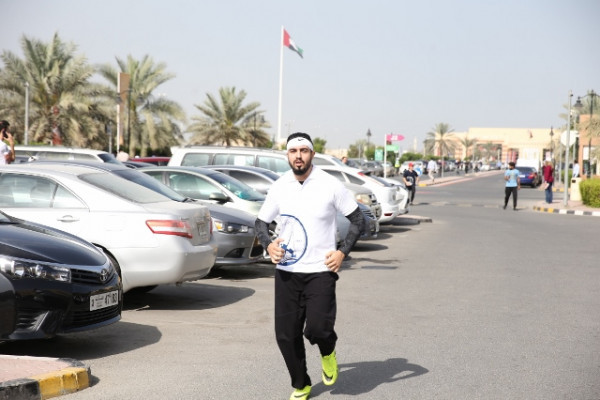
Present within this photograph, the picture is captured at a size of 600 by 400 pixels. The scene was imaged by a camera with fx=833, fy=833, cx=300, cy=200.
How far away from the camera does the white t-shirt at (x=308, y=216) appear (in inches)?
208

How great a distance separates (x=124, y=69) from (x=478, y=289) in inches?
1567

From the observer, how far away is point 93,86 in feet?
140

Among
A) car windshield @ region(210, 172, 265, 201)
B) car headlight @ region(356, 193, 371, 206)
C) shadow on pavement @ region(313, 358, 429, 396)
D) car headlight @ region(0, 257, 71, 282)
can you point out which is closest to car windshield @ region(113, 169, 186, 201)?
car windshield @ region(210, 172, 265, 201)

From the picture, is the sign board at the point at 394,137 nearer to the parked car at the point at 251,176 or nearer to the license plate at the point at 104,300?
the parked car at the point at 251,176

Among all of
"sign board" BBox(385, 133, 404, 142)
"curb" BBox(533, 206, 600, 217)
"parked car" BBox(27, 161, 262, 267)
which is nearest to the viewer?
"parked car" BBox(27, 161, 262, 267)

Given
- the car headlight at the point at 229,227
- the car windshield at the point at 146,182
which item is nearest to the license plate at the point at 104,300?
the car windshield at the point at 146,182

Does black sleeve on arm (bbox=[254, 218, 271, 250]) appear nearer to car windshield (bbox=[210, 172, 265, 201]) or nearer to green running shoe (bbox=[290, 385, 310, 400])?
green running shoe (bbox=[290, 385, 310, 400])

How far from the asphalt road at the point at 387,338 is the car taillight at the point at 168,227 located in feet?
2.84

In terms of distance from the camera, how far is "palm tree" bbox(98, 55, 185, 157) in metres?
47.5

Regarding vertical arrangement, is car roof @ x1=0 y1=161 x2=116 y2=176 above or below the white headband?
below

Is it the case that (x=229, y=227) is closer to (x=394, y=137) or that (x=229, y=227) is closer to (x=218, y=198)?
(x=218, y=198)

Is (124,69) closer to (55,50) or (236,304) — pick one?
(55,50)

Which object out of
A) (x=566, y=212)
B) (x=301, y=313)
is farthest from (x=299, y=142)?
(x=566, y=212)

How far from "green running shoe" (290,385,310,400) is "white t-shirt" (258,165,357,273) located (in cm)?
76
